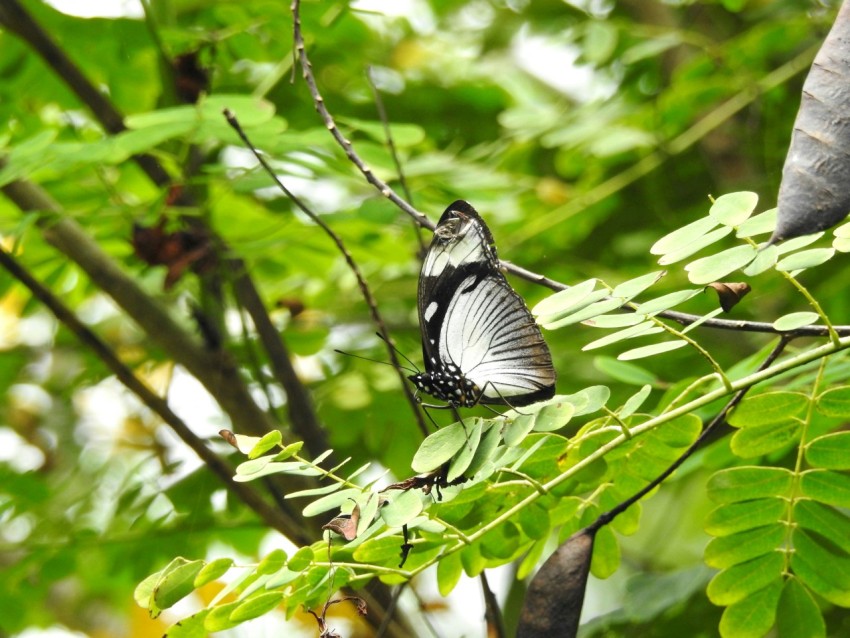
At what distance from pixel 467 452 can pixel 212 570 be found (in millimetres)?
293

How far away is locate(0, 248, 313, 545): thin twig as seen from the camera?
1.57 metres

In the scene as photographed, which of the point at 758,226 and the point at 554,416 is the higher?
the point at 758,226

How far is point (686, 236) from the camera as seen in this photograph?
1102 mm

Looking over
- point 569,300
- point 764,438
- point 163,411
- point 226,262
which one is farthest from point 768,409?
point 226,262

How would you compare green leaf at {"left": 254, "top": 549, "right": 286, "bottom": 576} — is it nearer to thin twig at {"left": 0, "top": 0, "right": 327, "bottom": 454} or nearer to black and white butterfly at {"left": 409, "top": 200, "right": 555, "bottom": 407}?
black and white butterfly at {"left": 409, "top": 200, "right": 555, "bottom": 407}

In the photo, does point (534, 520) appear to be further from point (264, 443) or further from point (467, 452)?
point (264, 443)

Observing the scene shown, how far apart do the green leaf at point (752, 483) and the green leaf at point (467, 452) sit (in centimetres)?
34

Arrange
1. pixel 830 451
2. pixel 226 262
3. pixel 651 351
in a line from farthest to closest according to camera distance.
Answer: pixel 226 262 → pixel 830 451 → pixel 651 351

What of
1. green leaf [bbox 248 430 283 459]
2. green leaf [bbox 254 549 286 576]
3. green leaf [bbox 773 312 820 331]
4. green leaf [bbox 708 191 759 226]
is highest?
green leaf [bbox 708 191 759 226]

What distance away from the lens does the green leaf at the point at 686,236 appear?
3.55ft

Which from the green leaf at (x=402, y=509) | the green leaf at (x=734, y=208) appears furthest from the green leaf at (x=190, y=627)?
the green leaf at (x=734, y=208)

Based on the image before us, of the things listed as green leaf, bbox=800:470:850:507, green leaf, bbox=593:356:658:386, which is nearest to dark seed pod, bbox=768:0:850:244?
green leaf, bbox=800:470:850:507

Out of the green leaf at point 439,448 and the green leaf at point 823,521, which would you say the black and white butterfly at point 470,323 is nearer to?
the green leaf at point 439,448

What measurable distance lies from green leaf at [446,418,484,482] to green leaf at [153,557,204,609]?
286mm
